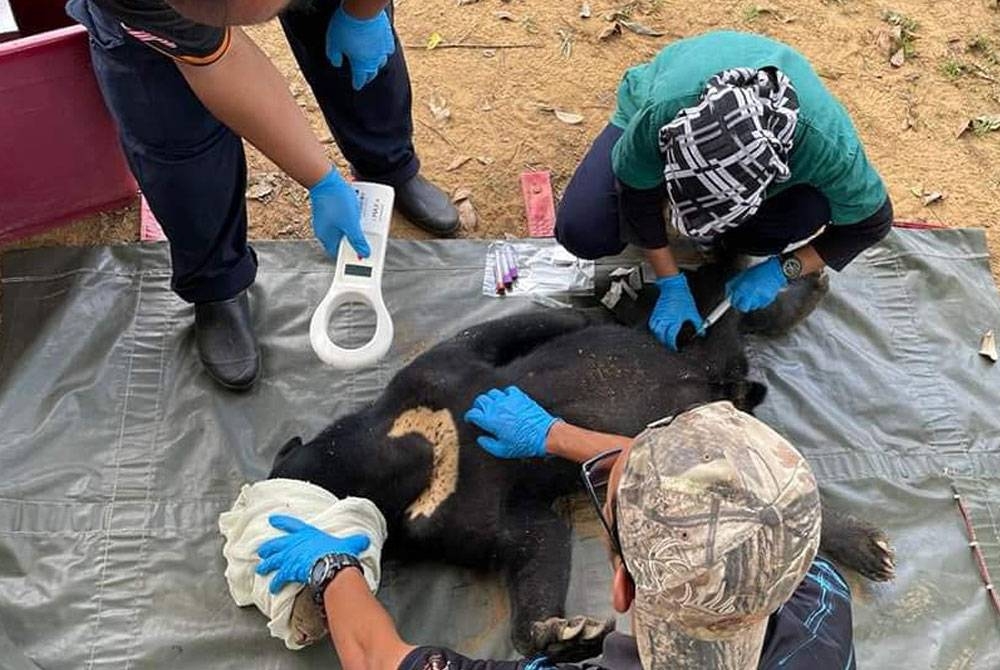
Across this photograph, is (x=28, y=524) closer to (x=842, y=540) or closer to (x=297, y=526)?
(x=297, y=526)

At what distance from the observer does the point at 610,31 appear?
12.3 feet

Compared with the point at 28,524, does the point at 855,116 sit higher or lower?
higher

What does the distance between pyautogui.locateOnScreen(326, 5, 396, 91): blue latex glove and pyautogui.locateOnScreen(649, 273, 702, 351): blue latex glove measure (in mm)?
963

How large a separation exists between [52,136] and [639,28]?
2115mm

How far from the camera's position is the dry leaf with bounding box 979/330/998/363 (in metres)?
2.86

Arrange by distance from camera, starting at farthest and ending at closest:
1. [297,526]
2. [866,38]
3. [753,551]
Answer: [866,38] → [297,526] → [753,551]

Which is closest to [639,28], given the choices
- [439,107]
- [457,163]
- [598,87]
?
[598,87]

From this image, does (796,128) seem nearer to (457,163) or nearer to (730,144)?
(730,144)

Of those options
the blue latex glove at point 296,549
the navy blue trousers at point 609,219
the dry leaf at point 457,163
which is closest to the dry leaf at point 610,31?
the dry leaf at point 457,163

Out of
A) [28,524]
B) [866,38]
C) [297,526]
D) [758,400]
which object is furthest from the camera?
[866,38]

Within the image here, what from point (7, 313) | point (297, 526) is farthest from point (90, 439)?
point (297, 526)

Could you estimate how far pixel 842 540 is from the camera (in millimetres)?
2484

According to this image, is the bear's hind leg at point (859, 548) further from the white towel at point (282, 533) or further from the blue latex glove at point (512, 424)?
the white towel at point (282, 533)

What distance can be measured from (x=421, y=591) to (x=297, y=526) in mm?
394
